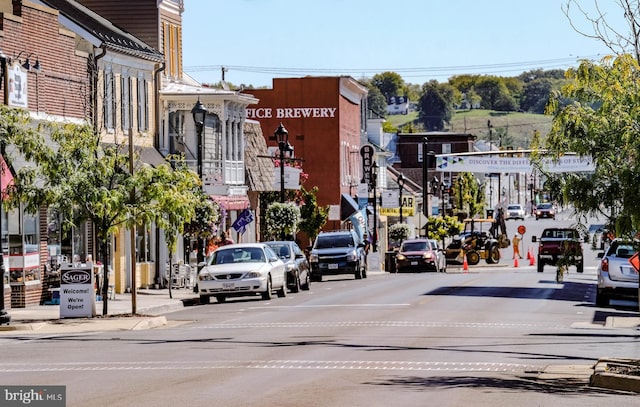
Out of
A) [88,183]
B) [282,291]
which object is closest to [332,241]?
[282,291]

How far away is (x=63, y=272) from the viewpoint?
3005cm

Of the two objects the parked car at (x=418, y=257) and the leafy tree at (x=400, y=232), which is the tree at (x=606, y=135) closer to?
the parked car at (x=418, y=257)

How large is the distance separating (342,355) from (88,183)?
10.0 meters

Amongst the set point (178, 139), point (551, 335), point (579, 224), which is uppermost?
point (178, 139)

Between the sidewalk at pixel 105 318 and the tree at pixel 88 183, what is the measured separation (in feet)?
4.10

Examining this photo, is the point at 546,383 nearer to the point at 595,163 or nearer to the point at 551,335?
the point at 595,163

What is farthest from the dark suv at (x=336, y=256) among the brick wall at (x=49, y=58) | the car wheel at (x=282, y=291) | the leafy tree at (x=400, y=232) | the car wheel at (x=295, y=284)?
the leafy tree at (x=400, y=232)

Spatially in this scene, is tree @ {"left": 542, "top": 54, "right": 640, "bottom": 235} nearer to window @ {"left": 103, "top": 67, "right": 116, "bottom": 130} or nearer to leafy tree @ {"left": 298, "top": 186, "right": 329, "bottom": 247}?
window @ {"left": 103, "top": 67, "right": 116, "bottom": 130}

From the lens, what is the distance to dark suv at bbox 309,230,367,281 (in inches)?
2092

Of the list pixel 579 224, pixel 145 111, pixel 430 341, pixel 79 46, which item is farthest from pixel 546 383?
pixel 145 111

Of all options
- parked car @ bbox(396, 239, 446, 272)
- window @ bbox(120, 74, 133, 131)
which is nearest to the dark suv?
parked car @ bbox(396, 239, 446, 272)

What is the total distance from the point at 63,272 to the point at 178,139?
22.3 metres

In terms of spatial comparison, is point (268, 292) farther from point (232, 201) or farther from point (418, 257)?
point (418, 257)

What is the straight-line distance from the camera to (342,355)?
68.0 feet
